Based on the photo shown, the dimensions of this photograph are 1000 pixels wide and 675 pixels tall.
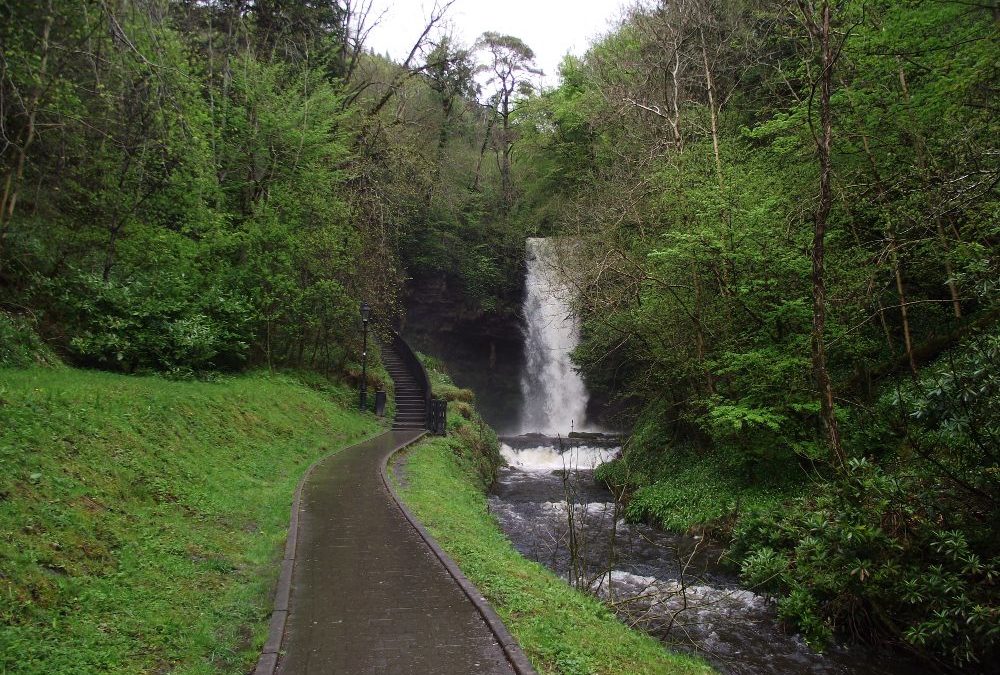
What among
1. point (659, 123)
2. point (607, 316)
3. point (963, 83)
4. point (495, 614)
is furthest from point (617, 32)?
point (495, 614)

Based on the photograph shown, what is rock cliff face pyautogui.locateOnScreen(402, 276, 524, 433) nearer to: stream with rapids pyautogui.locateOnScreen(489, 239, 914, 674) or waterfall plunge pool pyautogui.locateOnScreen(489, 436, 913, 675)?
stream with rapids pyautogui.locateOnScreen(489, 239, 914, 674)

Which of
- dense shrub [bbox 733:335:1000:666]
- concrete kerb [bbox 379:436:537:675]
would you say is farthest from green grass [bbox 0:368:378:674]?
dense shrub [bbox 733:335:1000:666]

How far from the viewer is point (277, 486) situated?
1172 centimetres

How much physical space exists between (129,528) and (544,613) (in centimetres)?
481

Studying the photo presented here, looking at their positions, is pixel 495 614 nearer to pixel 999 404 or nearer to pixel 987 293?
pixel 999 404

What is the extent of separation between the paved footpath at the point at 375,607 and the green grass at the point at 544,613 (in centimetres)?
35

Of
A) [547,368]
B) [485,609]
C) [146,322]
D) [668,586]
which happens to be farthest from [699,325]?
[547,368]

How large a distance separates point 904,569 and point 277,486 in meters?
9.97

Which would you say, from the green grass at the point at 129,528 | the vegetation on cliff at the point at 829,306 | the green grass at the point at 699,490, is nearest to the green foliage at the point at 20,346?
the green grass at the point at 129,528

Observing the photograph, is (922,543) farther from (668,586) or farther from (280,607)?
(280,607)

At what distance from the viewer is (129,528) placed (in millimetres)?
7105

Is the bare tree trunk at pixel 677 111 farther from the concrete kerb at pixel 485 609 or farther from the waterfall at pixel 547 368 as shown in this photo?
the waterfall at pixel 547 368

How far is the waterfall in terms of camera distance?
3225cm

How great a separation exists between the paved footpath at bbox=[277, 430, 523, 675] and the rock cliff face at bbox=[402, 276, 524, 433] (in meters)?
25.4
